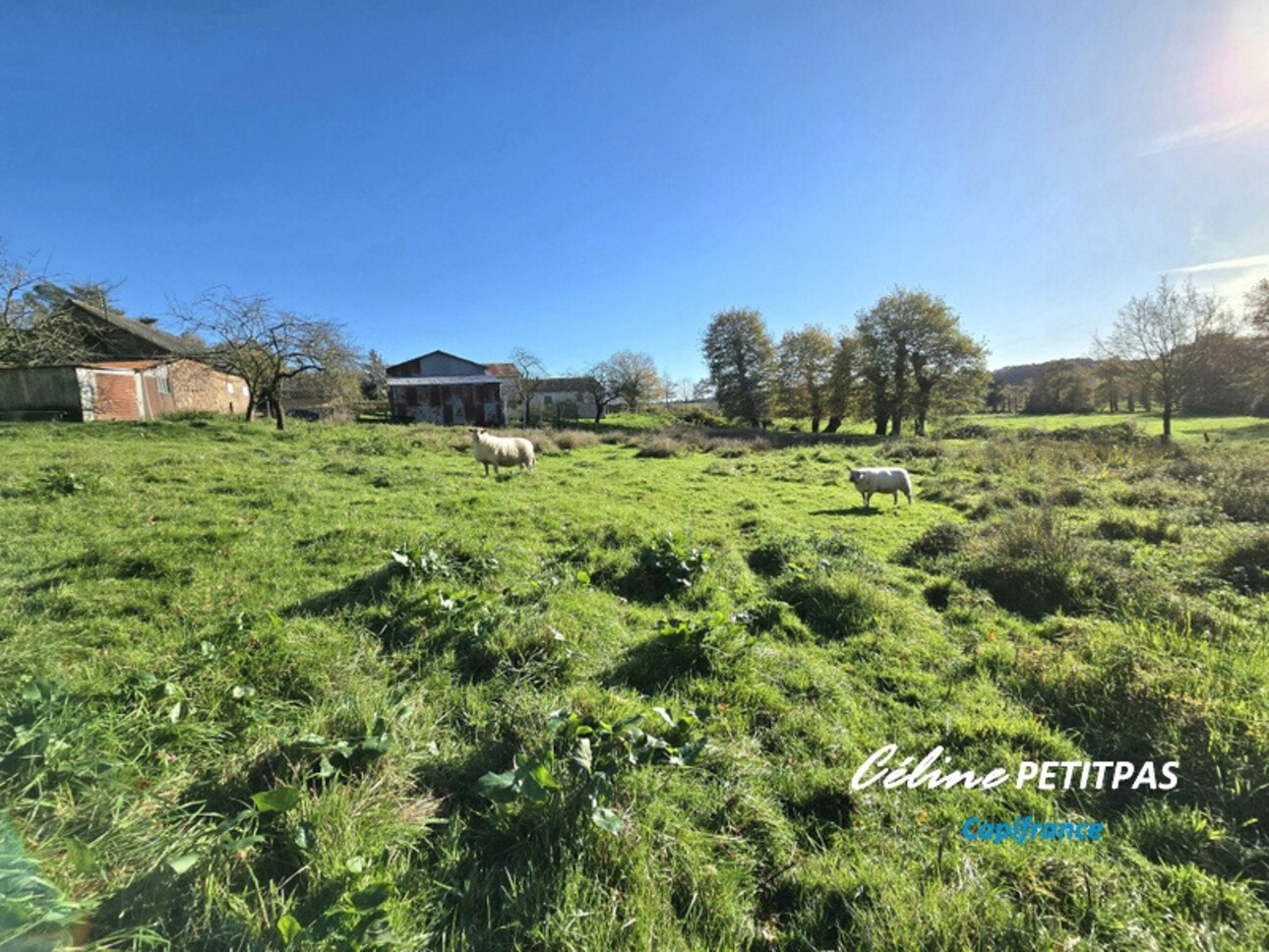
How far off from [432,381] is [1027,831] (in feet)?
175

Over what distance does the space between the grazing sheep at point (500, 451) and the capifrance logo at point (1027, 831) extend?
538 inches

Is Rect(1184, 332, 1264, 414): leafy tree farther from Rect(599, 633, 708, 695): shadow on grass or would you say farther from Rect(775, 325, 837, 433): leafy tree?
Rect(599, 633, 708, 695): shadow on grass

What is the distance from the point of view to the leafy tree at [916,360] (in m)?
38.1

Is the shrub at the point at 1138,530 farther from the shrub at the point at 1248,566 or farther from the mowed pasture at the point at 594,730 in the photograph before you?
the shrub at the point at 1248,566

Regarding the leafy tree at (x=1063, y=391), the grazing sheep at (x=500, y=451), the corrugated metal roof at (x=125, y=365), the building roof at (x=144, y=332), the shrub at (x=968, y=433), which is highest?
the building roof at (x=144, y=332)

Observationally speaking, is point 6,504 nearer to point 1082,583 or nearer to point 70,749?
point 70,749

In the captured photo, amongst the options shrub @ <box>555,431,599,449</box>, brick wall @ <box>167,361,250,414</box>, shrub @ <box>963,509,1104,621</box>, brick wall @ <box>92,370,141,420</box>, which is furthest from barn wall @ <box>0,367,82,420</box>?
shrub @ <box>963,509,1104,621</box>

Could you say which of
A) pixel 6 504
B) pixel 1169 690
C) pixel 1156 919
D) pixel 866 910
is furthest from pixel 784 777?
pixel 6 504

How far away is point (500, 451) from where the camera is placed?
1558 cm

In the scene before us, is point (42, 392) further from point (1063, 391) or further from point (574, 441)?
point (1063, 391)

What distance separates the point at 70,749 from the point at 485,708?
2173mm

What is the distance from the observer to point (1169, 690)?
3725 millimetres

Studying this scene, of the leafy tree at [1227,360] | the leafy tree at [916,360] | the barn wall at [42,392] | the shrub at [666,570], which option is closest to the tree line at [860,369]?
the leafy tree at [916,360]

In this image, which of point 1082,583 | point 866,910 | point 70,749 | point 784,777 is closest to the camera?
point 866,910
